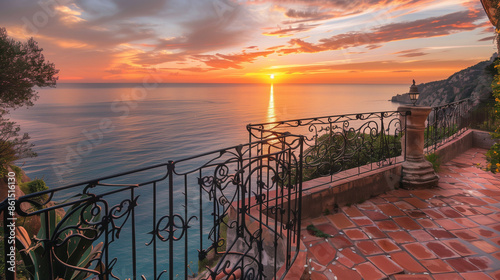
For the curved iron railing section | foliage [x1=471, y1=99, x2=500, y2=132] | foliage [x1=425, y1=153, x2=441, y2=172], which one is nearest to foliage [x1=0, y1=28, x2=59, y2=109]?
the curved iron railing section

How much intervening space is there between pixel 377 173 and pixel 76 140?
1465 inches

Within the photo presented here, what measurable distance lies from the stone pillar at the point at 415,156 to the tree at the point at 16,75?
15101 mm

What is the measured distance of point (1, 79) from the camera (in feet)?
43.4

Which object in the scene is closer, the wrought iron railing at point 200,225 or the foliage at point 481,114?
the wrought iron railing at point 200,225

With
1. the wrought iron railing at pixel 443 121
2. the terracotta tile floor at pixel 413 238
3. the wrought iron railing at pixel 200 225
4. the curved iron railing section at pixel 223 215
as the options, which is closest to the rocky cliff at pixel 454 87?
the wrought iron railing at pixel 443 121

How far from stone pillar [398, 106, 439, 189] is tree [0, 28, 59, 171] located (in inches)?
595

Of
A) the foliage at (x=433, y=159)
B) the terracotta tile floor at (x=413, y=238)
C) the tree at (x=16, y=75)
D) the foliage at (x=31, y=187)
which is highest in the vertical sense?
the tree at (x=16, y=75)

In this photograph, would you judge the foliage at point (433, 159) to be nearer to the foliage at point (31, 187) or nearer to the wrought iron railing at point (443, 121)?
the wrought iron railing at point (443, 121)

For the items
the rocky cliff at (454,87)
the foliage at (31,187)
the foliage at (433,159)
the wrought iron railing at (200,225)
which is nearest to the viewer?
the wrought iron railing at (200,225)

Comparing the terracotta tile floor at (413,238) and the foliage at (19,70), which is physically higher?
the foliage at (19,70)

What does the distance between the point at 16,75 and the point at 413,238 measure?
57.5 feet

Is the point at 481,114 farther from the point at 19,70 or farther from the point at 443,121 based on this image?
the point at 19,70

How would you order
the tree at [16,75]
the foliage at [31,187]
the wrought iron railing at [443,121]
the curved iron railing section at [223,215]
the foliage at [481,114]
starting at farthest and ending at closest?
1. the foliage at [31,187]
2. the tree at [16,75]
3. the foliage at [481,114]
4. the wrought iron railing at [443,121]
5. the curved iron railing section at [223,215]

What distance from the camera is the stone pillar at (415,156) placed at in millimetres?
5414
